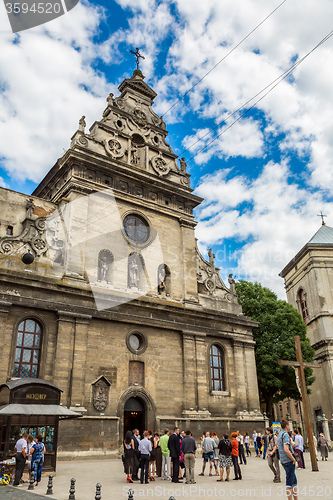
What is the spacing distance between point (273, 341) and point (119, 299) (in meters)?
15.2

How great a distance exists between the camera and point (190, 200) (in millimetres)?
30219

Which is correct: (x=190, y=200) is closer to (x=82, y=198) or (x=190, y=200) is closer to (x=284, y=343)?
(x=82, y=198)

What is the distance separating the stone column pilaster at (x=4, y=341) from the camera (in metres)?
18.6

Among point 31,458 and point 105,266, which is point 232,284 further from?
point 31,458

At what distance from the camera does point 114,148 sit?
90.2 ft

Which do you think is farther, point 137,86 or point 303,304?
point 303,304

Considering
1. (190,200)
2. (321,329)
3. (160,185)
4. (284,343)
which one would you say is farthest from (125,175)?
(321,329)

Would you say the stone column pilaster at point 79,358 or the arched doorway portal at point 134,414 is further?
the arched doorway portal at point 134,414

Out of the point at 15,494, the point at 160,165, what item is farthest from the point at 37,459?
the point at 160,165

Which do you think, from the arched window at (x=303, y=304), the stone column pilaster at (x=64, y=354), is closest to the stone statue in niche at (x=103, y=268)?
the stone column pilaster at (x=64, y=354)

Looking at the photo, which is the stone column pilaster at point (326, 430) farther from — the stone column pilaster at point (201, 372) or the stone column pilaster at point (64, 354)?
the stone column pilaster at point (64, 354)

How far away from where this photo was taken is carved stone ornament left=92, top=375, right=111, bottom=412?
2075 cm

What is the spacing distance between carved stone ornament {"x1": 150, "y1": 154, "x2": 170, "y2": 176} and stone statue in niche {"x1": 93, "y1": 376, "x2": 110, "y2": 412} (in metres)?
14.9

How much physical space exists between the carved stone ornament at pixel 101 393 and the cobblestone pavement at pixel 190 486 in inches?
180
